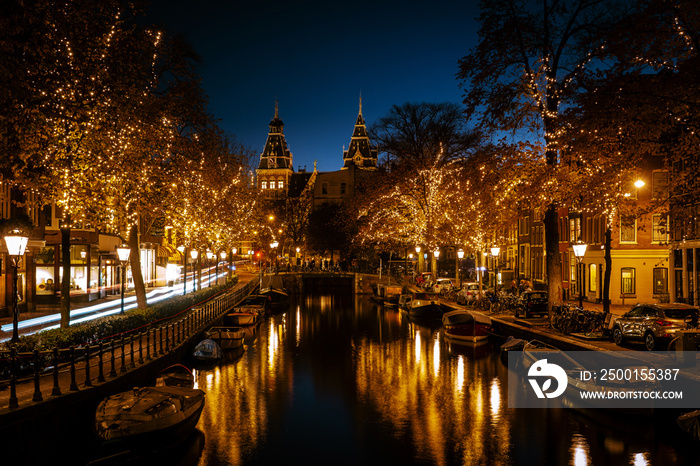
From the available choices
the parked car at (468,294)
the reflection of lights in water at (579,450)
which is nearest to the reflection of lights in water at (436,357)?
the parked car at (468,294)

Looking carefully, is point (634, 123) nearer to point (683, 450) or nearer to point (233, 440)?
point (683, 450)

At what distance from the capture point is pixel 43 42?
19266mm

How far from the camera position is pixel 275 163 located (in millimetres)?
184125

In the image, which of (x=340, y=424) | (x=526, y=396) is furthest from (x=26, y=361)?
(x=526, y=396)

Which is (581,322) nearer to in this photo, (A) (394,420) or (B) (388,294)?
(A) (394,420)

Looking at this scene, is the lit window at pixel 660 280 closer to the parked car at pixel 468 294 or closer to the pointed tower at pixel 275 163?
the parked car at pixel 468 294

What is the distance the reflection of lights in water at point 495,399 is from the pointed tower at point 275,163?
157 meters

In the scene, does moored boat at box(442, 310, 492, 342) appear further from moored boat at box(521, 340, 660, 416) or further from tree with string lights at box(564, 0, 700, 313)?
tree with string lights at box(564, 0, 700, 313)

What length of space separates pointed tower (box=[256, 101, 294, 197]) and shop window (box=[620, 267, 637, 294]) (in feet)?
467

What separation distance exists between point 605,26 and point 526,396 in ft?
54.8

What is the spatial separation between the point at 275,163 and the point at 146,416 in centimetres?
17176

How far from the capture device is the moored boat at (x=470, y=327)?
3559cm

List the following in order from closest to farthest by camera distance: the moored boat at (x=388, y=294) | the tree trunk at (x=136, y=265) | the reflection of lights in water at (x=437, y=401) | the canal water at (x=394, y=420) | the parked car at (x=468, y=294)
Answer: the canal water at (x=394, y=420), the reflection of lights in water at (x=437, y=401), the tree trunk at (x=136, y=265), the parked car at (x=468, y=294), the moored boat at (x=388, y=294)

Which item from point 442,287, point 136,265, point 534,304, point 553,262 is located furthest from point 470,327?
point 442,287
